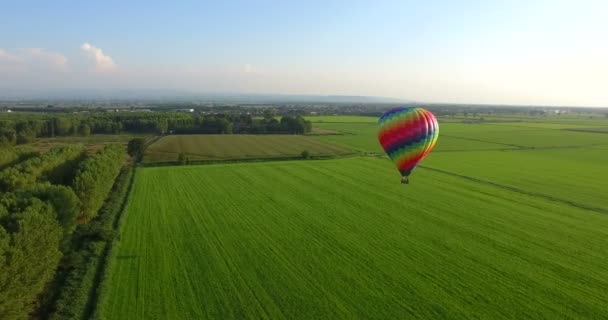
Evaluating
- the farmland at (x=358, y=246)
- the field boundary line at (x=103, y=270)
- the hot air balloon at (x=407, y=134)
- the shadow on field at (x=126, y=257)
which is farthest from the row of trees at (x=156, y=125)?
the shadow on field at (x=126, y=257)

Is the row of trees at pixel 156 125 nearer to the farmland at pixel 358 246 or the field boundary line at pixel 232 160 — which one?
the field boundary line at pixel 232 160

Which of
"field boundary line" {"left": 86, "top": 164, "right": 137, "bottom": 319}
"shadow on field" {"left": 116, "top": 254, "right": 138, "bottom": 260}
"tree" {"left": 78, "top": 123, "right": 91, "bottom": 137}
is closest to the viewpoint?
"field boundary line" {"left": 86, "top": 164, "right": 137, "bottom": 319}

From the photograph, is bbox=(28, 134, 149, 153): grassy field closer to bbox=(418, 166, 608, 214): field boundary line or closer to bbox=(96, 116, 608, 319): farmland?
bbox=(96, 116, 608, 319): farmland

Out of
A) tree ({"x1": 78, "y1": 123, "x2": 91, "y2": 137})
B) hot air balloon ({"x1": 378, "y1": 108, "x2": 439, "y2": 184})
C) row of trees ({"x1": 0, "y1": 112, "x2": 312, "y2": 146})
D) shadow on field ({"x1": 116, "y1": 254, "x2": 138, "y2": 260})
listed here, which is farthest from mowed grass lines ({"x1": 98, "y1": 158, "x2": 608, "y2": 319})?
tree ({"x1": 78, "y1": 123, "x2": 91, "y2": 137})

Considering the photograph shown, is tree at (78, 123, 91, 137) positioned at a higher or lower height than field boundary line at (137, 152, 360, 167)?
higher

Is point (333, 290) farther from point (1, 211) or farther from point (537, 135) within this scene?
point (537, 135)
